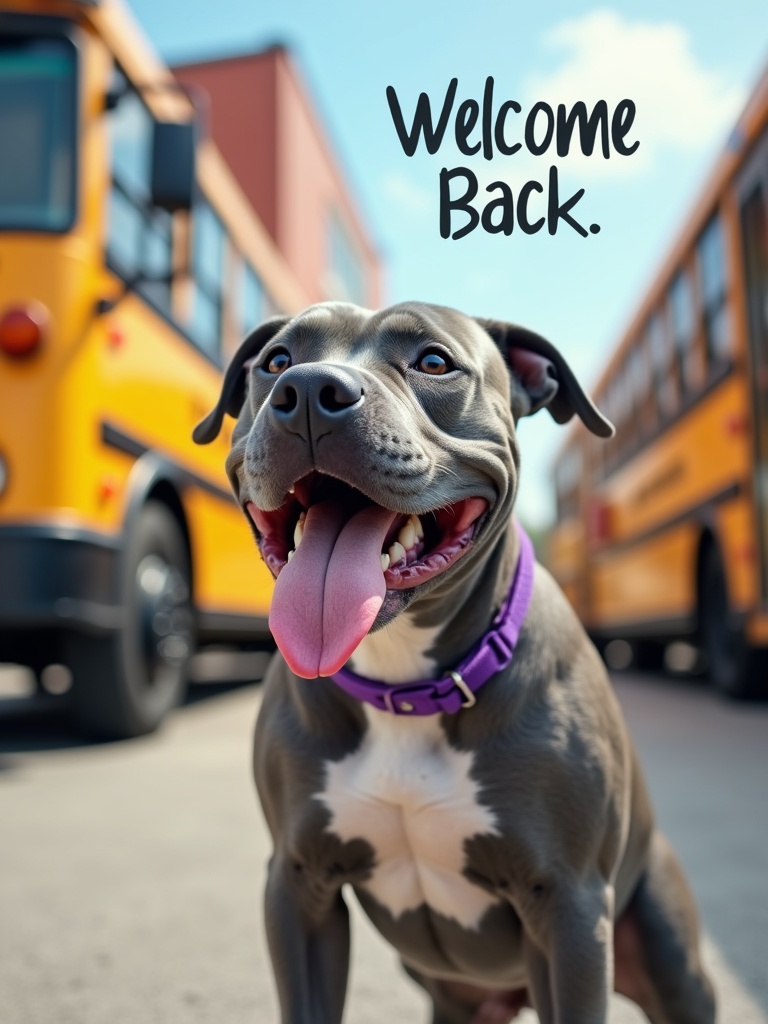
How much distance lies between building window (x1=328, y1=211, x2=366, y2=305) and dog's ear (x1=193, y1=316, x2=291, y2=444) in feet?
36.1

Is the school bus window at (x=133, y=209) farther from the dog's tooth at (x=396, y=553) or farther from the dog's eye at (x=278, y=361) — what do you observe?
the dog's tooth at (x=396, y=553)

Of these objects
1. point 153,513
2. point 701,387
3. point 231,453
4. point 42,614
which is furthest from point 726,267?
point 231,453

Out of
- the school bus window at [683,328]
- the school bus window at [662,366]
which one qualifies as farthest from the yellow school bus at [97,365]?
the school bus window at [662,366]

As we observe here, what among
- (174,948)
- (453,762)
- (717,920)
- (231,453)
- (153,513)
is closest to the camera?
Answer: (453,762)

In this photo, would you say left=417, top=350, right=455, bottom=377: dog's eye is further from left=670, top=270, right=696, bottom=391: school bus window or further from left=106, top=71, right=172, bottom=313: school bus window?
left=670, top=270, right=696, bottom=391: school bus window

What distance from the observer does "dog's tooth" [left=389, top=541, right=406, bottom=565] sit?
1529 millimetres

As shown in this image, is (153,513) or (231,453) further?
(153,513)

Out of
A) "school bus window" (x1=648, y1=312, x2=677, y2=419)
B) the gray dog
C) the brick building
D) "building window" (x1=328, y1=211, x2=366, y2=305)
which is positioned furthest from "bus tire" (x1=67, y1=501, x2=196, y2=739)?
"building window" (x1=328, y1=211, x2=366, y2=305)

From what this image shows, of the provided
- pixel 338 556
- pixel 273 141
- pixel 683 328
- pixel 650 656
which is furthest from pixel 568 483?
pixel 338 556

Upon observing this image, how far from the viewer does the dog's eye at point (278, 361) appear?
1.72m

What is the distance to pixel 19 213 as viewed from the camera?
14.7 ft

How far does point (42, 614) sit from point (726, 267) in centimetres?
479

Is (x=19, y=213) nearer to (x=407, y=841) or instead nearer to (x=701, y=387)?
(x=407, y=841)

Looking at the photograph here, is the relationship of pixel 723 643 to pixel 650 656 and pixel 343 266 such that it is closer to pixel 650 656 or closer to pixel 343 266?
Answer: pixel 650 656
